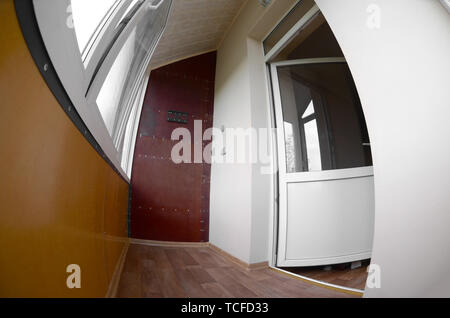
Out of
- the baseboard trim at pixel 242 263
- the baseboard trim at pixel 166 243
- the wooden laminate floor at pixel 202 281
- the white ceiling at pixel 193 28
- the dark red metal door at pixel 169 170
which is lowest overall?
the baseboard trim at pixel 166 243

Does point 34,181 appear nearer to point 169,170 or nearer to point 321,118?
point 321,118

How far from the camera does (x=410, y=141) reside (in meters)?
0.91

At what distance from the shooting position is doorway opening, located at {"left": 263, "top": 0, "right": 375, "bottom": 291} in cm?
187

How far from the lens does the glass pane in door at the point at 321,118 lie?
6.64 feet

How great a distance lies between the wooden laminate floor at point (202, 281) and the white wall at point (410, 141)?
2.09 feet

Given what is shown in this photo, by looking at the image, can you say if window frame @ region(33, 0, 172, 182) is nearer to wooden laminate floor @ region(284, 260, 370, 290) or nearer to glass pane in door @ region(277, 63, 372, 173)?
glass pane in door @ region(277, 63, 372, 173)

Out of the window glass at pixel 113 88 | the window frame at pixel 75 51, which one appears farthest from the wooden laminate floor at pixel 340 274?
the window glass at pixel 113 88

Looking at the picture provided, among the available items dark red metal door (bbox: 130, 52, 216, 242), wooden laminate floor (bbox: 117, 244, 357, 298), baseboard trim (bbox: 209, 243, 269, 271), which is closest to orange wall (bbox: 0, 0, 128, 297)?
wooden laminate floor (bbox: 117, 244, 357, 298)

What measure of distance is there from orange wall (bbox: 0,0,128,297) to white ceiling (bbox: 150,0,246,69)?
2.55 meters

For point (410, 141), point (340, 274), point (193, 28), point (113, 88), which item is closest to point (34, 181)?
point (113, 88)

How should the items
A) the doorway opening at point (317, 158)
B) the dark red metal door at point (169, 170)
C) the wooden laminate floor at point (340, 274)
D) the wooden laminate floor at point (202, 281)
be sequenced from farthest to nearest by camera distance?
the dark red metal door at point (169, 170)
the doorway opening at point (317, 158)
the wooden laminate floor at point (340, 274)
the wooden laminate floor at point (202, 281)

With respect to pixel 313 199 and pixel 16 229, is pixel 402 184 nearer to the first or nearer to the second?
pixel 313 199

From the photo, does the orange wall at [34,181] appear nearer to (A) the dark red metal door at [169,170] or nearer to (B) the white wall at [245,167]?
(B) the white wall at [245,167]

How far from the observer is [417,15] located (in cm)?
91
